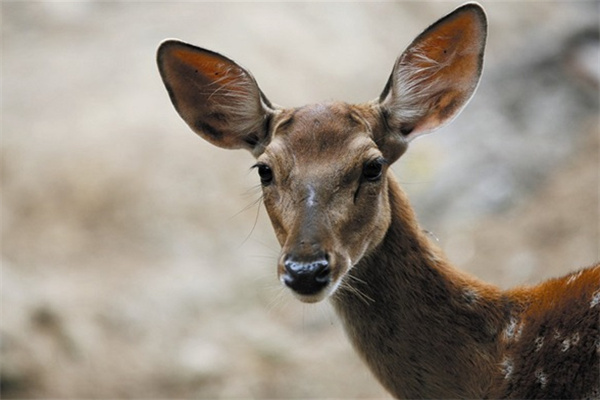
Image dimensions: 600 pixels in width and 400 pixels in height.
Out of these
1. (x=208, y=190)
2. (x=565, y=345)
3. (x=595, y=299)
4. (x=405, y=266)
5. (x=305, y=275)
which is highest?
(x=305, y=275)

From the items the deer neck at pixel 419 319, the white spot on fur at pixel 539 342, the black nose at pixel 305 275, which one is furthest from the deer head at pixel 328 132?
the white spot on fur at pixel 539 342

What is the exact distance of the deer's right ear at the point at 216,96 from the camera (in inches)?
204

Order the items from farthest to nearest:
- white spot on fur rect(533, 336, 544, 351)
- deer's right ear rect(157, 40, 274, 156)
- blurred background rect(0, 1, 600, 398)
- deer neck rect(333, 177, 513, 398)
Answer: blurred background rect(0, 1, 600, 398)
deer's right ear rect(157, 40, 274, 156)
deer neck rect(333, 177, 513, 398)
white spot on fur rect(533, 336, 544, 351)

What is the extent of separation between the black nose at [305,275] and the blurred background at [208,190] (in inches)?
153

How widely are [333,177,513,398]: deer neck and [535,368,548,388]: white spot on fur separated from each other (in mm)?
192

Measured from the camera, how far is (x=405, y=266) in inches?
192

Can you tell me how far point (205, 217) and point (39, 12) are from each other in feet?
16.0

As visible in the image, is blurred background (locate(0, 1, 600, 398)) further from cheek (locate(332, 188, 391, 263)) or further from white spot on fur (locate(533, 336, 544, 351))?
white spot on fur (locate(533, 336, 544, 351))

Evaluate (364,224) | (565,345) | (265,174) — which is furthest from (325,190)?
(565,345)

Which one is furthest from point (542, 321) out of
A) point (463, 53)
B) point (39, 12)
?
point (39, 12)

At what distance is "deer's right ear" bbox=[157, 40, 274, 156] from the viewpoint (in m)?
5.19

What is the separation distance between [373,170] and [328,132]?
28 centimetres

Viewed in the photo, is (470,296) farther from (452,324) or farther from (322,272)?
(322,272)

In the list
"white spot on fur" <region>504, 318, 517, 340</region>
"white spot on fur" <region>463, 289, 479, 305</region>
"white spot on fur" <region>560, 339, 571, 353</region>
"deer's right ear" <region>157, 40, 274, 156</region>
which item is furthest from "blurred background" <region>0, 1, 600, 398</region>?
"white spot on fur" <region>560, 339, 571, 353</region>
